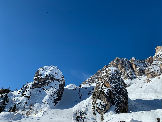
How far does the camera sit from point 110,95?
2375 inches

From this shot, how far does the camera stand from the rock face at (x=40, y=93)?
6819 centimetres

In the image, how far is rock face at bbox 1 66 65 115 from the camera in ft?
224

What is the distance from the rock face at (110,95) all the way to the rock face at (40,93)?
16512mm

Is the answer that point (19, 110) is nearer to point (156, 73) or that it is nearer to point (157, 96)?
point (157, 96)

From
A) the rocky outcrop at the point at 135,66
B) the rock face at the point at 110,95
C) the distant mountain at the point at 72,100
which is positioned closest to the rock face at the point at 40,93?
the distant mountain at the point at 72,100

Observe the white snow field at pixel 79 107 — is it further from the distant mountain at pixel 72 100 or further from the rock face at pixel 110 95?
the rock face at pixel 110 95

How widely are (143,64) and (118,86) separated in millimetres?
104550

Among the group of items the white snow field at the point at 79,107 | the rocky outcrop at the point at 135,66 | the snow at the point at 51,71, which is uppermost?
the rocky outcrop at the point at 135,66

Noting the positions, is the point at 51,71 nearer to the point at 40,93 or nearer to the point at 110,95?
the point at 40,93

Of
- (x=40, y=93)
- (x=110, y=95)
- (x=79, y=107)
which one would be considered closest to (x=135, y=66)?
(x=40, y=93)

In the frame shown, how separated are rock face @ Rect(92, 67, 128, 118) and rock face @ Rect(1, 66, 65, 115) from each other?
1651 cm

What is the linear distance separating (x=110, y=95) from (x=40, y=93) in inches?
1012

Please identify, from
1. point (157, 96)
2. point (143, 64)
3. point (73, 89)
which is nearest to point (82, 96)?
point (73, 89)

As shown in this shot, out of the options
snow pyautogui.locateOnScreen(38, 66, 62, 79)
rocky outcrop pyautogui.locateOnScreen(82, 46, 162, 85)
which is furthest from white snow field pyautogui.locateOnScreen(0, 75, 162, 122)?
rocky outcrop pyautogui.locateOnScreen(82, 46, 162, 85)
